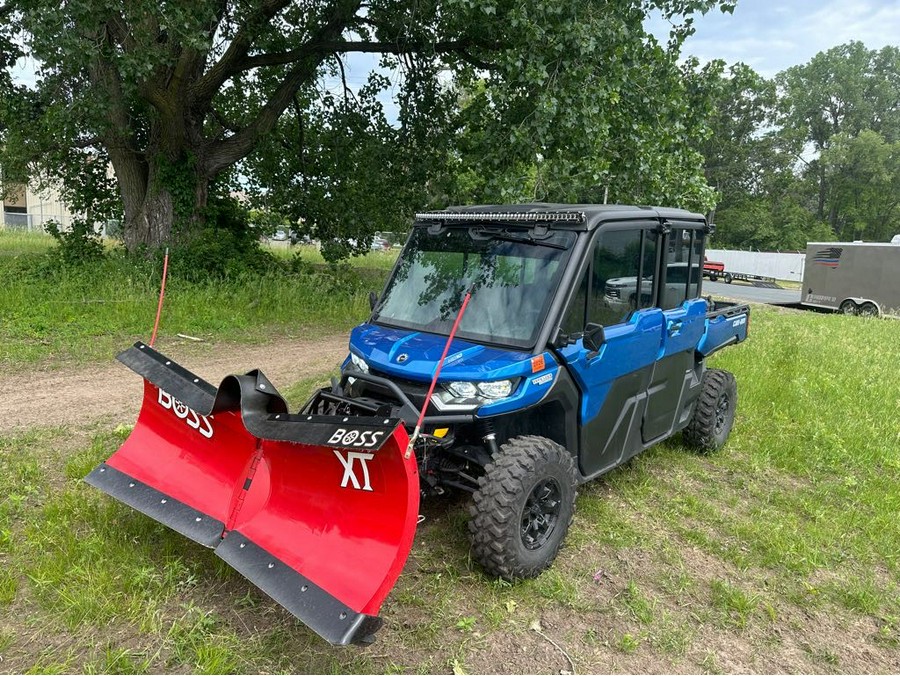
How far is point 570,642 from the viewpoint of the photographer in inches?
133

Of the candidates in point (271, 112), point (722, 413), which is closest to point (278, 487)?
point (722, 413)

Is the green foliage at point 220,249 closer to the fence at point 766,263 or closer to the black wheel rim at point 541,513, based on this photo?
the black wheel rim at point 541,513

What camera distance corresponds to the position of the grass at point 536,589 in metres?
3.17

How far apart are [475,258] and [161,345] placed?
6568 millimetres

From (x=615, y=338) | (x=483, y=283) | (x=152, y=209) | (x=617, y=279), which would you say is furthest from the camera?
(x=152, y=209)

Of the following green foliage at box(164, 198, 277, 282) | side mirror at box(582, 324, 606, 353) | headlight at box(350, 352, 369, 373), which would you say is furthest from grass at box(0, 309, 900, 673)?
green foliage at box(164, 198, 277, 282)

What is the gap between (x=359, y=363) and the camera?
4.23 meters

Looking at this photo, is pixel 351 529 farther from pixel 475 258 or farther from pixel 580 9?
pixel 580 9

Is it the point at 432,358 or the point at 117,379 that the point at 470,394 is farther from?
the point at 117,379

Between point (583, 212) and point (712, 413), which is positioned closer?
point (583, 212)

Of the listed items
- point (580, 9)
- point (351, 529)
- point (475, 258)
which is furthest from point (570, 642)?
point (580, 9)

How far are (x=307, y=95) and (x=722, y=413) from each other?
40.7ft

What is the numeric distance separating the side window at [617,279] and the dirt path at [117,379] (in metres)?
4.43

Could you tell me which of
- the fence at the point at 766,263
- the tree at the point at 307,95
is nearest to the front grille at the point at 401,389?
the tree at the point at 307,95
